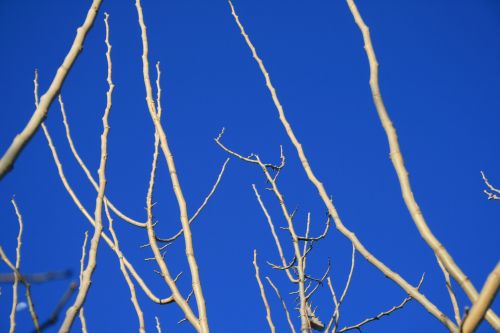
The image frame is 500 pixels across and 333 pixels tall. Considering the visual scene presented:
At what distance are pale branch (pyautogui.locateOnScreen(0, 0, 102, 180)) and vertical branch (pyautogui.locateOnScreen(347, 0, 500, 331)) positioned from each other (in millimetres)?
718

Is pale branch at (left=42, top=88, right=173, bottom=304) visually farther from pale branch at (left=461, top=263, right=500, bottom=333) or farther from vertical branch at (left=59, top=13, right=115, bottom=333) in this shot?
pale branch at (left=461, top=263, right=500, bottom=333)

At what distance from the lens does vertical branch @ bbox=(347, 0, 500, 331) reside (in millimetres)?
844

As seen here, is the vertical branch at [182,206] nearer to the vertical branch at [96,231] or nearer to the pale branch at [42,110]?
the vertical branch at [96,231]

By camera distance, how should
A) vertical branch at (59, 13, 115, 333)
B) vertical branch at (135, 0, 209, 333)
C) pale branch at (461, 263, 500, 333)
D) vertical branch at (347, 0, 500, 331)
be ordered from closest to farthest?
pale branch at (461, 263, 500, 333)
vertical branch at (347, 0, 500, 331)
vertical branch at (59, 13, 115, 333)
vertical branch at (135, 0, 209, 333)

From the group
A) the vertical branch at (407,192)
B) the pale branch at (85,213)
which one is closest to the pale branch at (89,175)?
the pale branch at (85,213)

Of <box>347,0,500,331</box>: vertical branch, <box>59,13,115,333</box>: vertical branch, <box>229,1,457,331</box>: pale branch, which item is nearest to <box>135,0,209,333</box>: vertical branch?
<box>59,13,115,333</box>: vertical branch

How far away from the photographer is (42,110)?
0.79 meters

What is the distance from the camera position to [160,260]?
54.2 inches

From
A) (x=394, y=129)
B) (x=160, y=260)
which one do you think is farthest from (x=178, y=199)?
(x=394, y=129)

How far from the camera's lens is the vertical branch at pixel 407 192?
0.84 metres

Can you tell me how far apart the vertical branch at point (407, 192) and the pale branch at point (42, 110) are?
0.72 metres

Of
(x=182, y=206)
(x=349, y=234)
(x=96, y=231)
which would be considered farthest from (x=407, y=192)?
(x=96, y=231)

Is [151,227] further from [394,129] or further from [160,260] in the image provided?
[394,129]

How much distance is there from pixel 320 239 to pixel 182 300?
1491 millimetres
